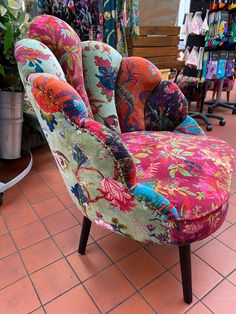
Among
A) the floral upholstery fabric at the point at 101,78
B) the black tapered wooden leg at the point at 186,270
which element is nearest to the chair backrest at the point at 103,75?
the floral upholstery fabric at the point at 101,78

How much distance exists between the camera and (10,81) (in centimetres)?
139

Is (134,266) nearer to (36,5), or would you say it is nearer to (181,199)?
(181,199)

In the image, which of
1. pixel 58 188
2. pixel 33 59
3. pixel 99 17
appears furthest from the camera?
pixel 99 17

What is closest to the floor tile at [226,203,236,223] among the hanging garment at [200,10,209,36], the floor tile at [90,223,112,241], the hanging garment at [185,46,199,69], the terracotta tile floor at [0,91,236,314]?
the terracotta tile floor at [0,91,236,314]

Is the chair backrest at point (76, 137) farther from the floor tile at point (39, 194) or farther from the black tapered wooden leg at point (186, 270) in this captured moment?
the floor tile at point (39, 194)

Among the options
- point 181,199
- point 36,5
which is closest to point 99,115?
point 181,199

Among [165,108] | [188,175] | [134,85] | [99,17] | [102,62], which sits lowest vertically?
[188,175]

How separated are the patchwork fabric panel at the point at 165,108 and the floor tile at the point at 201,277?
668mm

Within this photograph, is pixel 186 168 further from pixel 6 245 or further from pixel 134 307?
pixel 6 245

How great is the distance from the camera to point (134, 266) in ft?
3.40

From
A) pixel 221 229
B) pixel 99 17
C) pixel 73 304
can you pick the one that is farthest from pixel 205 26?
pixel 73 304

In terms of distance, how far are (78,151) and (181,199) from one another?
335mm

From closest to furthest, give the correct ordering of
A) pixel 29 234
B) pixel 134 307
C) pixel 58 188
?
pixel 134 307 < pixel 29 234 < pixel 58 188

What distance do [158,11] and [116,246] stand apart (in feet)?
7.31
